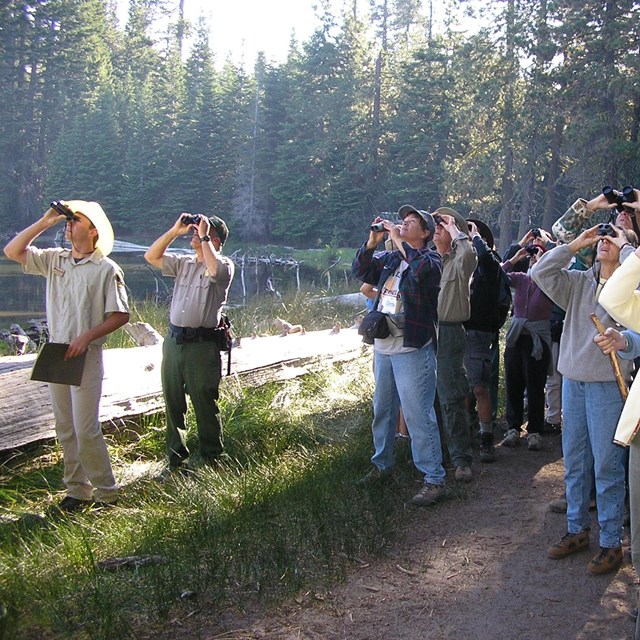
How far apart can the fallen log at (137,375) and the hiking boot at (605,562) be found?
13.0 ft

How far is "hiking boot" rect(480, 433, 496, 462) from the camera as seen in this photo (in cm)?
614

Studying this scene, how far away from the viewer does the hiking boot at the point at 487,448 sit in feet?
20.1

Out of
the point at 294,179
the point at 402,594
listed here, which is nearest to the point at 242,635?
the point at 402,594

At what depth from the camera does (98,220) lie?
516 centimetres

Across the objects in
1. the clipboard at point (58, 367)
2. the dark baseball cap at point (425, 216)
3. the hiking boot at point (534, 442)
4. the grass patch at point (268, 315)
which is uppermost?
the dark baseball cap at point (425, 216)

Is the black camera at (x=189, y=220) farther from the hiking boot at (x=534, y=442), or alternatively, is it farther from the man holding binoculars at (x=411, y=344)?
the hiking boot at (x=534, y=442)

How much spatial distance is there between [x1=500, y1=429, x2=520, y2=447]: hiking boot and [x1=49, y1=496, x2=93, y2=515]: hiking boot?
3483 millimetres

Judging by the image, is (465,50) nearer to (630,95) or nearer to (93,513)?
(630,95)

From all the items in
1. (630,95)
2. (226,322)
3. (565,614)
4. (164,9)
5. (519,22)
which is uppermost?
(164,9)

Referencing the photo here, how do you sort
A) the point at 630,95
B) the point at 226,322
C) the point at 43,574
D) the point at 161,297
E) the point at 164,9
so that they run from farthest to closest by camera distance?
the point at 164,9
the point at 161,297
the point at 630,95
the point at 226,322
the point at 43,574

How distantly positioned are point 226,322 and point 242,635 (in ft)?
9.57

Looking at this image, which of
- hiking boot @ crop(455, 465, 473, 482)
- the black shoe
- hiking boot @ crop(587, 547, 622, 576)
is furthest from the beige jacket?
the black shoe

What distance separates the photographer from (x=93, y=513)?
504cm


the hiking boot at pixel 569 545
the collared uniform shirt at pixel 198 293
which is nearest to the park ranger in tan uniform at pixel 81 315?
the collared uniform shirt at pixel 198 293
